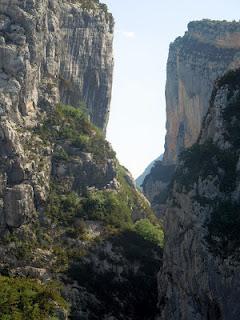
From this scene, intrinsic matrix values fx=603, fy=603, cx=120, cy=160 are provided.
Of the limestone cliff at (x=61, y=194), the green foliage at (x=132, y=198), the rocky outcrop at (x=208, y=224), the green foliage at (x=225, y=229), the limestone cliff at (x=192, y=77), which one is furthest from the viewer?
the limestone cliff at (x=192, y=77)

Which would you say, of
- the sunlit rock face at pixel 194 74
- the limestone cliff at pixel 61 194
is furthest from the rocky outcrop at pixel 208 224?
the sunlit rock face at pixel 194 74

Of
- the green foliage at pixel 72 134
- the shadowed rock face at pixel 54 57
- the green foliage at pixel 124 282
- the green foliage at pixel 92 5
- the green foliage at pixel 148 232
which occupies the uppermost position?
the green foliage at pixel 92 5

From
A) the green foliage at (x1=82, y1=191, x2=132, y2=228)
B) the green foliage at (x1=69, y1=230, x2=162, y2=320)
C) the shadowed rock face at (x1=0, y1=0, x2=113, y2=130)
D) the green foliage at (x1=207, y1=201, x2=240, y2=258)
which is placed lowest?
the green foliage at (x1=69, y1=230, x2=162, y2=320)

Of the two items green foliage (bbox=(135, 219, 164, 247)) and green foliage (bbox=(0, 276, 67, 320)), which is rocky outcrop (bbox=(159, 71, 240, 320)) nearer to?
green foliage (bbox=(0, 276, 67, 320))

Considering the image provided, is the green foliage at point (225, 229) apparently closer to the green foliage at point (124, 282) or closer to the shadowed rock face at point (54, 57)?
the green foliage at point (124, 282)

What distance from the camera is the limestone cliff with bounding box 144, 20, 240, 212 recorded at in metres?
138

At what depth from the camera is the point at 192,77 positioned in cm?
14362

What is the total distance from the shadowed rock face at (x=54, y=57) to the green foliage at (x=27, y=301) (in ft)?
90.7

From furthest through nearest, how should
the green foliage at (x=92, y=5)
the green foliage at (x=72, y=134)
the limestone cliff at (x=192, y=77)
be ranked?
1. the limestone cliff at (x=192, y=77)
2. the green foliage at (x=92, y=5)
3. the green foliage at (x=72, y=134)

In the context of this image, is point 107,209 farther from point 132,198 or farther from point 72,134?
point 72,134

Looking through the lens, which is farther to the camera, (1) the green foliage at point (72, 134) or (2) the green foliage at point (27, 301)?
(1) the green foliage at point (72, 134)

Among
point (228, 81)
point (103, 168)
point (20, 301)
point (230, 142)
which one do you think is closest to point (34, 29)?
point (103, 168)

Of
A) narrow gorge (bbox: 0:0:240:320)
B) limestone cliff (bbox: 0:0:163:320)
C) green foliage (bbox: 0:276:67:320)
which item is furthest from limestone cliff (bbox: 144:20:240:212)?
green foliage (bbox: 0:276:67:320)

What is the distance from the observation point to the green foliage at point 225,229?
57156mm
